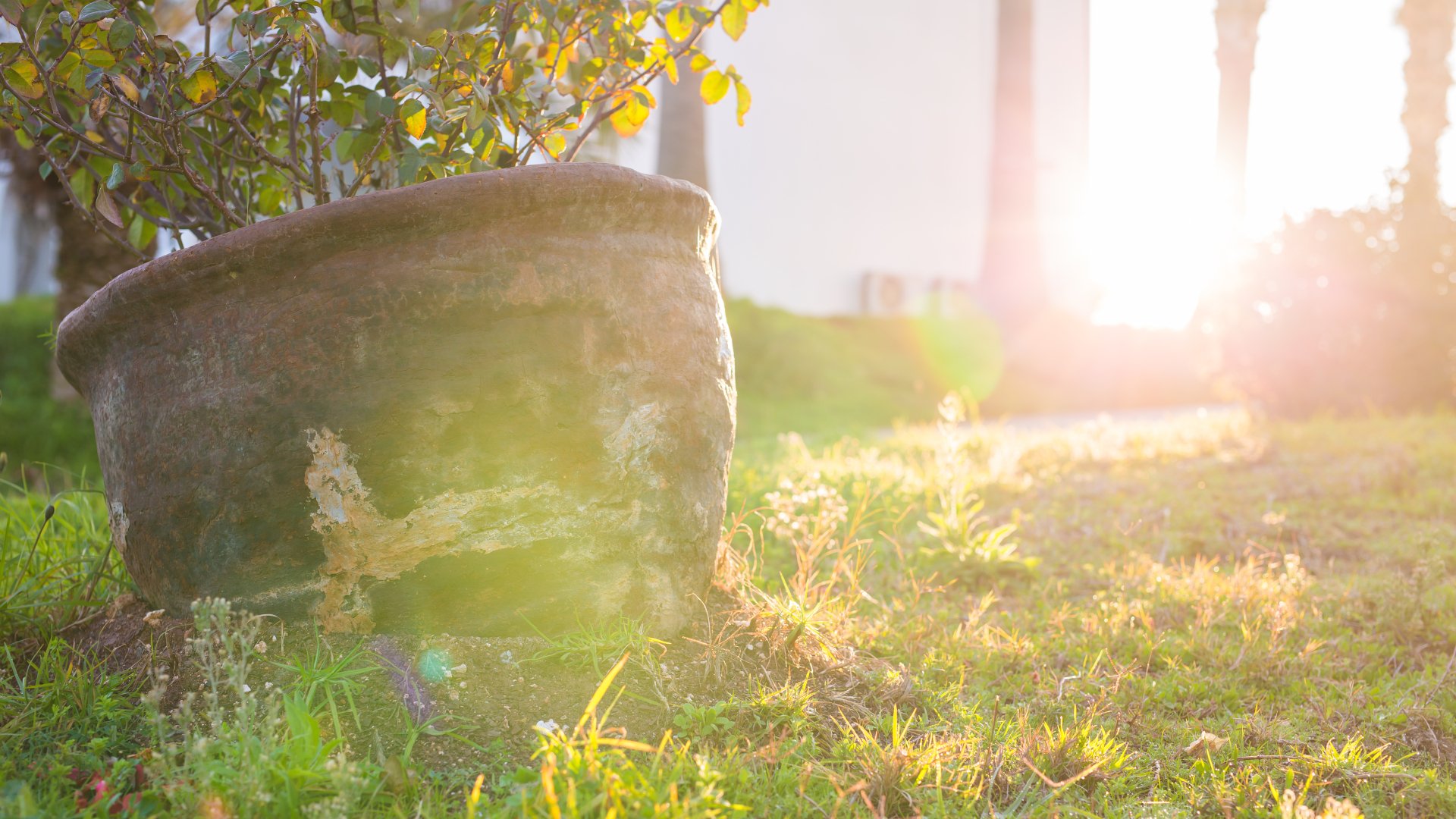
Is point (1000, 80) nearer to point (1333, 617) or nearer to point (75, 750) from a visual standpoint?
point (1333, 617)

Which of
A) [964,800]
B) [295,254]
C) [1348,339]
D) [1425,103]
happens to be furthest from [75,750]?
[1425,103]

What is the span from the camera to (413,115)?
211 centimetres

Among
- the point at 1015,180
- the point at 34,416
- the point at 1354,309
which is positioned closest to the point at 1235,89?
the point at 1015,180

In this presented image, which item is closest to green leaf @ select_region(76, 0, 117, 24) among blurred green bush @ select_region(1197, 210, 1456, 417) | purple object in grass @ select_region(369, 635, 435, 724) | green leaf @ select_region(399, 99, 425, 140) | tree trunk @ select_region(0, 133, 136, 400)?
green leaf @ select_region(399, 99, 425, 140)

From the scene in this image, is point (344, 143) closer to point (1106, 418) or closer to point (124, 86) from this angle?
point (124, 86)

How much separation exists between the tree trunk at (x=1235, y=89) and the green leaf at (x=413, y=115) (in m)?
11.1

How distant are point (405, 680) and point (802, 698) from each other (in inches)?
34.5

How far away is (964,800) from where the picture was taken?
74.4 inches

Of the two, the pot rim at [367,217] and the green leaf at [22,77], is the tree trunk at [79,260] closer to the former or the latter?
the green leaf at [22,77]

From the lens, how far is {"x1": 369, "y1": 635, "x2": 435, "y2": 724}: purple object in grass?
2.02 metres

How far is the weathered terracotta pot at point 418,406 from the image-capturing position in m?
2.02

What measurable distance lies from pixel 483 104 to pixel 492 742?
1.32 metres

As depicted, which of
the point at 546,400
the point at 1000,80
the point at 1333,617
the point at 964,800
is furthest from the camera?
the point at 1000,80

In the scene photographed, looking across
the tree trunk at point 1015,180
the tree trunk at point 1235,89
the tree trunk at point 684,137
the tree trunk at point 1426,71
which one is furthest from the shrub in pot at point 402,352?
the tree trunk at point 1015,180
